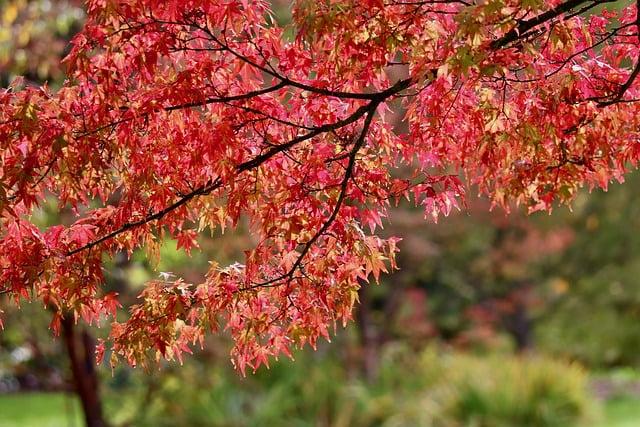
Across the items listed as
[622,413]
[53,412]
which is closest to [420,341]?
[622,413]

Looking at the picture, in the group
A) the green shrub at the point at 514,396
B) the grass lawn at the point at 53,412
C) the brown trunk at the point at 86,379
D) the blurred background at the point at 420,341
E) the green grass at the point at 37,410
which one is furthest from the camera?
the green grass at the point at 37,410

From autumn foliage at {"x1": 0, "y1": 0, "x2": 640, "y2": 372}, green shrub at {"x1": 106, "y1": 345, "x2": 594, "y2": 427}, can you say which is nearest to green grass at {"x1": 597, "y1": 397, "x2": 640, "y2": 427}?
green shrub at {"x1": 106, "y1": 345, "x2": 594, "y2": 427}

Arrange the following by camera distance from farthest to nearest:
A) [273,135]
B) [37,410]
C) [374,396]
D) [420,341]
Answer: [37,410], [420,341], [374,396], [273,135]

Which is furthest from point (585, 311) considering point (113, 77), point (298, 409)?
point (113, 77)

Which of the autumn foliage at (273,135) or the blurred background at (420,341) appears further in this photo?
the blurred background at (420,341)

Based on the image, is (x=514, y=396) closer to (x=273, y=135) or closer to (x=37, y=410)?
(x=273, y=135)

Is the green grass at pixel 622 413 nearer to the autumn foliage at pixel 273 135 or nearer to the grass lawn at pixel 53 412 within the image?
the grass lawn at pixel 53 412

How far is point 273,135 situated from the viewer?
432 cm

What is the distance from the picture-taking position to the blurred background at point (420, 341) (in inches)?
403

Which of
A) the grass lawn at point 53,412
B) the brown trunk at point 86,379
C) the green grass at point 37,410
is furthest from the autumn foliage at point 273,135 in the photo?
the green grass at point 37,410

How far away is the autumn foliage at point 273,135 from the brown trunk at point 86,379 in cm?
481

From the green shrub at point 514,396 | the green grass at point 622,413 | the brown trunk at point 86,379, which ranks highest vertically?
the brown trunk at point 86,379

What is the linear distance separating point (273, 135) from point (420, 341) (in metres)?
13.5

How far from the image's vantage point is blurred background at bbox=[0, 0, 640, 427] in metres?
10.2
